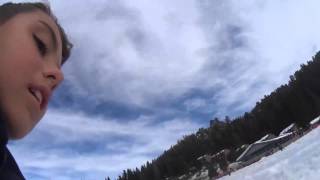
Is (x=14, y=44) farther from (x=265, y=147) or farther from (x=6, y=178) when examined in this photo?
(x=265, y=147)

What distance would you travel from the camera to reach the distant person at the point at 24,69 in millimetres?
592

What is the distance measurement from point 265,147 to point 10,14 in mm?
52931

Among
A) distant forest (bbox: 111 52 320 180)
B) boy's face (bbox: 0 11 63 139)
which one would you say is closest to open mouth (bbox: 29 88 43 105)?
boy's face (bbox: 0 11 63 139)

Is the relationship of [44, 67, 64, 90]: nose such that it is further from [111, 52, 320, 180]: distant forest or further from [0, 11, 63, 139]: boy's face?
[111, 52, 320, 180]: distant forest

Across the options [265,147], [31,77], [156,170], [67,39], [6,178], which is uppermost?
[156,170]

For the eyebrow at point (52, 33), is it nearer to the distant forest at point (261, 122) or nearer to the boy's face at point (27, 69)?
the boy's face at point (27, 69)

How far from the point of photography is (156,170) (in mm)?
81000

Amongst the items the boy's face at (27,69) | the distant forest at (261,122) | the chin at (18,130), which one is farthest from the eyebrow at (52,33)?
the distant forest at (261,122)

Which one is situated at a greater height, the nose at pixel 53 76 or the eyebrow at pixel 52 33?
the eyebrow at pixel 52 33

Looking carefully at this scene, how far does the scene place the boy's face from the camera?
0.59 metres

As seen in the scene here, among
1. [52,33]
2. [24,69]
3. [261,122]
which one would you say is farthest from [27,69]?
[261,122]

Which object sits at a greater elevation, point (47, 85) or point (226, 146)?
point (226, 146)

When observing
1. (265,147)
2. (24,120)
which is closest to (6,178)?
(24,120)

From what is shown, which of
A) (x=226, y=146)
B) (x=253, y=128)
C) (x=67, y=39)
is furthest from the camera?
(x=226, y=146)
